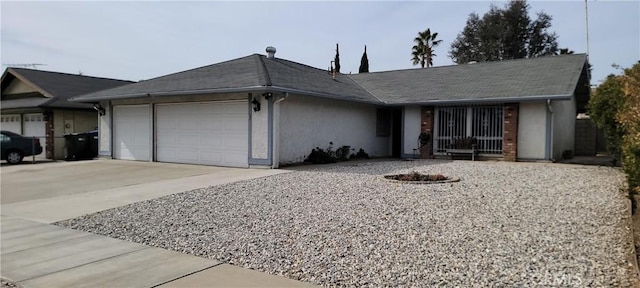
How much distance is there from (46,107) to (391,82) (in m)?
15.6

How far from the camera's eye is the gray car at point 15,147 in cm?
1712

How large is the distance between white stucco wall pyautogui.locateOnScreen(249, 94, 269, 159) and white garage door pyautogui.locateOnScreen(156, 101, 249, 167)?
0.31m

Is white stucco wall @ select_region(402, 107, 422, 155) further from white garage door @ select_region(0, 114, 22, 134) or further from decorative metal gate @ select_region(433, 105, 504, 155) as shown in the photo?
white garage door @ select_region(0, 114, 22, 134)

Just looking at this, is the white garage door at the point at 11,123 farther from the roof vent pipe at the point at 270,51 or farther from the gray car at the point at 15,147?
the roof vent pipe at the point at 270,51

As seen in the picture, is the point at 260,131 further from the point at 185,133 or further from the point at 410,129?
the point at 410,129

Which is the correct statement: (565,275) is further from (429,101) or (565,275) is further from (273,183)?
(429,101)

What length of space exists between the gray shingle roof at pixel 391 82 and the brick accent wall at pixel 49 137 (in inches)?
143

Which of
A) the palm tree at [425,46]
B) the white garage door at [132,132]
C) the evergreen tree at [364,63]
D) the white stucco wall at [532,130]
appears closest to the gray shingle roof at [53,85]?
the white garage door at [132,132]

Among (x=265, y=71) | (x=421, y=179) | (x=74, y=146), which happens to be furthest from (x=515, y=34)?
(x=74, y=146)

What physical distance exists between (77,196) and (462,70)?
16.4 meters

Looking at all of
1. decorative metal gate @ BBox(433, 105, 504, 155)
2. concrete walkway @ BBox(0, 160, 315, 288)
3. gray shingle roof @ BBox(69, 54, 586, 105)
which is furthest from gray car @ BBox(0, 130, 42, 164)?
decorative metal gate @ BBox(433, 105, 504, 155)

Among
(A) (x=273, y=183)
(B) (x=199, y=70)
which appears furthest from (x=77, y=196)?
(B) (x=199, y=70)

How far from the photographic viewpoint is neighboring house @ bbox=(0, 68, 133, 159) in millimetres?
20172

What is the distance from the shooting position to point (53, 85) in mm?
22250
